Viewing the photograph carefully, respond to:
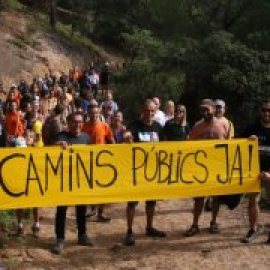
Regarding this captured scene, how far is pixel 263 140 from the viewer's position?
8.66 meters

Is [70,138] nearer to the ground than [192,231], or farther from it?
farther from it

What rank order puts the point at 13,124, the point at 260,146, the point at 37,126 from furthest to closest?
the point at 13,124, the point at 37,126, the point at 260,146

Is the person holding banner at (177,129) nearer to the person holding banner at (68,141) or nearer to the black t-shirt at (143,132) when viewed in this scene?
the black t-shirt at (143,132)

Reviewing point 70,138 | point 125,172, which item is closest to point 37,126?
point 70,138

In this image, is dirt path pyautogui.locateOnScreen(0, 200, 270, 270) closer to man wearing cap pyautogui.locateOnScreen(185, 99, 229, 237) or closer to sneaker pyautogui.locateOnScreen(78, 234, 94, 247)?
sneaker pyautogui.locateOnScreen(78, 234, 94, 247)

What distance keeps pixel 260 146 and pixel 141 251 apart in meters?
2.15

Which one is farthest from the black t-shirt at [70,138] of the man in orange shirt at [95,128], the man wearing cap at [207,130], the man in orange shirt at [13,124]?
the man in orange shirt at [13,124]

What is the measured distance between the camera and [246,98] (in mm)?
19547

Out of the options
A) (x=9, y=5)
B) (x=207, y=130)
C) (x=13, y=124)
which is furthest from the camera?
(x=9, y=5)

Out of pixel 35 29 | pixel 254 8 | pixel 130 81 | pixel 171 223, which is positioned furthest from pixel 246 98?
pixel 35 29

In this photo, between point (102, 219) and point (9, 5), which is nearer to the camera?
point (102, 219)

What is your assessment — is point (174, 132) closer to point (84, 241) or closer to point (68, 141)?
point (68, 141)

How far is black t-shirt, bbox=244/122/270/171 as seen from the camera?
8.63 meters

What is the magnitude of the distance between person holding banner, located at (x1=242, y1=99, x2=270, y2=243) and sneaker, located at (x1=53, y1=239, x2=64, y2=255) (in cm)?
253
